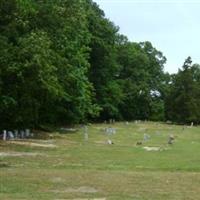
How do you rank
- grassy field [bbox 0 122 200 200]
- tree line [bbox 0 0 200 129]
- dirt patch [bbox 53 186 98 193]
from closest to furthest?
grassy field [bbox 0 122 200 200] → dirt patch [bbox 53 186 98 193] → tree line [bbox 0 0 200 129]

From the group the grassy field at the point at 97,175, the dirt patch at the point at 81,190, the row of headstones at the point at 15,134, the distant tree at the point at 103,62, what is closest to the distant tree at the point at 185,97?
the distant tree at the point at 103,62

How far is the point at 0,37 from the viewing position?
33.0 m

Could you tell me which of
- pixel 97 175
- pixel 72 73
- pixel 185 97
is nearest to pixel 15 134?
pixel 72 73

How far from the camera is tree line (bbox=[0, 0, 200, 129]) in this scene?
3341 cm

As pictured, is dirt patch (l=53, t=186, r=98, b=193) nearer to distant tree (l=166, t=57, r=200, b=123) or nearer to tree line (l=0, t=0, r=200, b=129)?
tree line (l=0, t=0, r=200, b=129)

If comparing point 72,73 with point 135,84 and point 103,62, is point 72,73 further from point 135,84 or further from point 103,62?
point 135,84

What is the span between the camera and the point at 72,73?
50.2 metres

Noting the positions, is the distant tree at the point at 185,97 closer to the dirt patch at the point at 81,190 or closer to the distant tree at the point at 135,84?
the distant tree at the point at 135,84

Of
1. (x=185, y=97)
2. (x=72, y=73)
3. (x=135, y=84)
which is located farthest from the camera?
(x=135, y=84)

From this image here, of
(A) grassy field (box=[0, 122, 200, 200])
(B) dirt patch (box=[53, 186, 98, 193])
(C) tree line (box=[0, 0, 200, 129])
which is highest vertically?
(C) tree line (box=[0, 0, 200, 129])

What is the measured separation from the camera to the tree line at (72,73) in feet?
110

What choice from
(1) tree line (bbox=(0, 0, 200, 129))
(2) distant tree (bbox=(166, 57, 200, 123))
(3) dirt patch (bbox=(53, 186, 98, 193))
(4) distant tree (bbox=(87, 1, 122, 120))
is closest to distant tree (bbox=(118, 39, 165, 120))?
(1) tree line (bbox=(0, 0, 200, 129))

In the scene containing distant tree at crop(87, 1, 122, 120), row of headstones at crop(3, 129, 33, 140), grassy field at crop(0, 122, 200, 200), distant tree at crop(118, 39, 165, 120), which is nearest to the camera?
grassy field at crop(0, 122, 200, 200)

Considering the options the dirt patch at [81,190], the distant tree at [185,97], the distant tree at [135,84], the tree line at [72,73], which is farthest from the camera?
the distant tree at [135,84]
